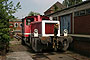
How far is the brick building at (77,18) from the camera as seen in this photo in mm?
10852

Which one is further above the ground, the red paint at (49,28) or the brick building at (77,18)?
the brick building at (77,18)

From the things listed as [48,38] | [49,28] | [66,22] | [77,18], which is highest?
[77,18]

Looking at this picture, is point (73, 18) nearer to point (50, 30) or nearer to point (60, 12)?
point (60, 12)

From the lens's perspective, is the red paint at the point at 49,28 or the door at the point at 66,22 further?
the door at the point at 66,22

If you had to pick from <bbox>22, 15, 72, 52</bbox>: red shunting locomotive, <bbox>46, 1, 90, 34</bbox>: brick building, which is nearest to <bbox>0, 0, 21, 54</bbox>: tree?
<bbox>22, 15, 72, 52</bbox>: red shunting locomotive

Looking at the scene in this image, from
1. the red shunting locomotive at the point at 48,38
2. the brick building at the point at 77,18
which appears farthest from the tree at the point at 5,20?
the brick building at the point at 77,18

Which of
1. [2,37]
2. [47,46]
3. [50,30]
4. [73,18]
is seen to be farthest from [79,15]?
[2,37]

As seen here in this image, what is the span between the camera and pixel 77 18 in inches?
493

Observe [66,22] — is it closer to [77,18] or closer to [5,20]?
[77,18]

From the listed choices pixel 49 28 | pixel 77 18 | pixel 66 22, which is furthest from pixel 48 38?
pixel 66 22

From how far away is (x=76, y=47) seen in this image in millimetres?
9898

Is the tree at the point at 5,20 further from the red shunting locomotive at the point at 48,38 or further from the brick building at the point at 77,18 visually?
the brick building at the point at 77,18

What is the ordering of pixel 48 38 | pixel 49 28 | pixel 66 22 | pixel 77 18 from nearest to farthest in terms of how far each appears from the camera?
pixel 48 38
pixel 49 28
pixel 77 18
pixel 66 22

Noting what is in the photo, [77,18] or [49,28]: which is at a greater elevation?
[77,18]
